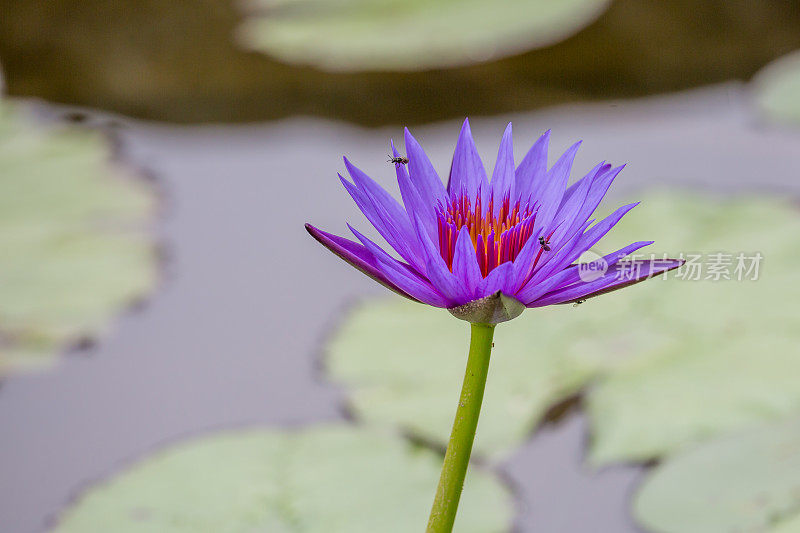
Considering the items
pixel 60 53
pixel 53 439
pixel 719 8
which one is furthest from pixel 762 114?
pixel 60 53

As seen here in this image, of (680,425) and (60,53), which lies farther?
(60,53)

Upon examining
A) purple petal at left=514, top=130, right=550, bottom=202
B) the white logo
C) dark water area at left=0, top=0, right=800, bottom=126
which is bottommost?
the white logo

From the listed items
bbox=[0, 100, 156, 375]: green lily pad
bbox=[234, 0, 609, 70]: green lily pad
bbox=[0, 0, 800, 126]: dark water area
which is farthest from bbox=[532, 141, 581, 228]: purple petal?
bbox=[234, 0, 609, 70]: green lily pad

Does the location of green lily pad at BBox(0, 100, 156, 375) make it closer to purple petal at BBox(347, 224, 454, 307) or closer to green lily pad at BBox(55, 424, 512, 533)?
green lily pad at BBox(55, 424, 512, 533)

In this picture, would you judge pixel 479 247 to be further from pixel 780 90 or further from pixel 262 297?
pixel 780 90

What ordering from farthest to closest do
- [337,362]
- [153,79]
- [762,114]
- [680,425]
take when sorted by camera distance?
[153,79], [762,114], [337,362], [680,425]

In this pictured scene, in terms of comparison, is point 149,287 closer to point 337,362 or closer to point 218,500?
point 337,362

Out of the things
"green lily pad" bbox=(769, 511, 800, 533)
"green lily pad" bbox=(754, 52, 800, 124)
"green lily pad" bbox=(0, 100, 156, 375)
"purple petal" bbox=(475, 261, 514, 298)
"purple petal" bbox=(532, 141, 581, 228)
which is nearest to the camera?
"purple petal" bbox=(475, 261, 514, 298)

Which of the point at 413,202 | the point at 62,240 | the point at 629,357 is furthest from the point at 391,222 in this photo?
the point at 62,240
